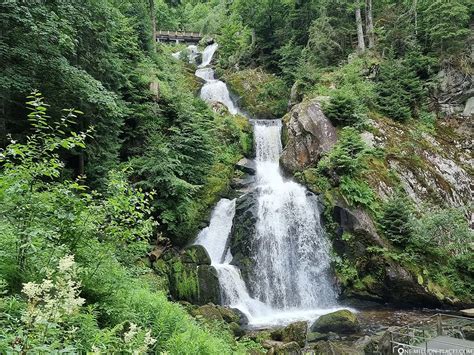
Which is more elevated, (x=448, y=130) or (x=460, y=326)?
(x=448, y=130)

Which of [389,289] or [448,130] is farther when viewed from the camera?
[448,130]

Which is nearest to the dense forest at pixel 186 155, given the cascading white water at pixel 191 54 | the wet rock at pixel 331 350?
the wet rock at pixel 331 350

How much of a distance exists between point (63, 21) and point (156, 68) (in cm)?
1068

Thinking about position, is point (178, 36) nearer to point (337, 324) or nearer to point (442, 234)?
point (442, 234)

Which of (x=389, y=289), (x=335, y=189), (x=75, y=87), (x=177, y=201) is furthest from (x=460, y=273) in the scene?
(x=75, y=87)

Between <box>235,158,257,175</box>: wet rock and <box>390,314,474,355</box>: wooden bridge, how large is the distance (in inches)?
482

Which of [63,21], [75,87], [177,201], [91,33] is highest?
[91,33]

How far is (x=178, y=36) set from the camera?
44625 mm

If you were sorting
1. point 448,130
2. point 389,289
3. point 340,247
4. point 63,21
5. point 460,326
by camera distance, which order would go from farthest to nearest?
point 448,130 < point 340,247 < point 389,289 < point 63,21 < point 460,326

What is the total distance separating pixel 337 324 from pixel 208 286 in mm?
4838

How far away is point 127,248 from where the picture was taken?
6629 millimetres

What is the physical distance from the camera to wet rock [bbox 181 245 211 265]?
13961 mm

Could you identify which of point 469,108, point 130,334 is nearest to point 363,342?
point 130,334

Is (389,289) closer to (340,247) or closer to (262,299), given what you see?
(340,247)
